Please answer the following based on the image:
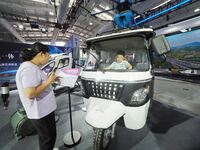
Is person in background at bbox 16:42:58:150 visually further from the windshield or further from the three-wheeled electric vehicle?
the windshield

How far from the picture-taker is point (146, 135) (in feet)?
7.18

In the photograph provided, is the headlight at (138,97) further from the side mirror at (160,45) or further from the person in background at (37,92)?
the person in background at (37,92)

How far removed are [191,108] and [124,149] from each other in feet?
9.01

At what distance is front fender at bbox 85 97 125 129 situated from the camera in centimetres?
122

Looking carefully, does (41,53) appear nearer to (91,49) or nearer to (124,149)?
(91,49)

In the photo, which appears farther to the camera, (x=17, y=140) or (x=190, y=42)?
(x=190, y=42)

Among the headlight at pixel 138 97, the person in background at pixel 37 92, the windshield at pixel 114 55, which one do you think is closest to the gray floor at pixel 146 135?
the headlight at pixel 138 97

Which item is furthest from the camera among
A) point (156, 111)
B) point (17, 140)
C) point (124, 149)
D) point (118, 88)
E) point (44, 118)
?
point (156, 111)

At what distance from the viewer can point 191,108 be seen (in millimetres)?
3285

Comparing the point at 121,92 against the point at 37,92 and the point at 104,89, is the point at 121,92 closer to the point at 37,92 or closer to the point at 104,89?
the point at 104,89

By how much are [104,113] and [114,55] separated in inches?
57.6

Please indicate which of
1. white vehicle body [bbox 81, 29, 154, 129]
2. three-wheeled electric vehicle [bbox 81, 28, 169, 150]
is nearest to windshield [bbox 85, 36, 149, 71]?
three-wheeled electric vehicle [bbox 81, 28, 169, 150]

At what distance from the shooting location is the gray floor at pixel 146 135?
192cm

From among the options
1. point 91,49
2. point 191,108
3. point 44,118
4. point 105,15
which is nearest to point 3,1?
point 105,15
